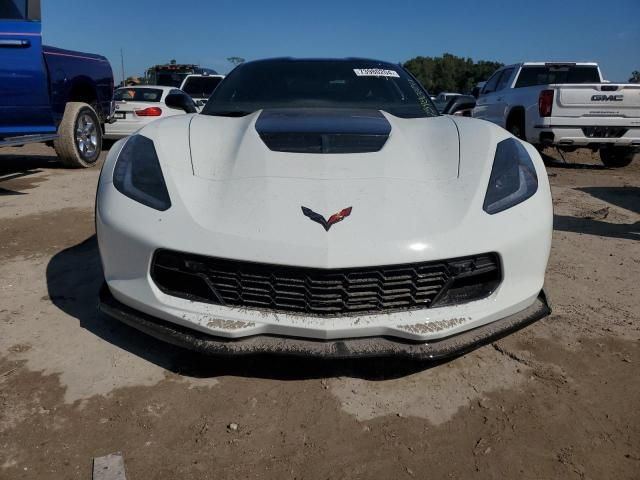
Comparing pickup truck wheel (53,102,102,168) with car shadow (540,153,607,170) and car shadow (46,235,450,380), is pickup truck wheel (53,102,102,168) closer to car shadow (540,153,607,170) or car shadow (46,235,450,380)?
car shadow (46,235,450,380)

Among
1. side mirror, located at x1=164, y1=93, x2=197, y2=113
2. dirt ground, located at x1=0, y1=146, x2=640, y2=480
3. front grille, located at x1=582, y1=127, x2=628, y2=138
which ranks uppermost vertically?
side mirror, located at x1=164, y1=93, x2=197, y2=113

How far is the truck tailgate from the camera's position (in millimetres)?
7863

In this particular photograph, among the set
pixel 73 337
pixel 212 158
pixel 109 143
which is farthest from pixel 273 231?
pixel 109 143

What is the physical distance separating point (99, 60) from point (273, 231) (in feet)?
23.7

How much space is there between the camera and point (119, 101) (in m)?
10.7

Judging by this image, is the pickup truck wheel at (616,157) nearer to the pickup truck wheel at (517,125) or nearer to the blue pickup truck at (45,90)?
the pickup truck wheel at (517,125)

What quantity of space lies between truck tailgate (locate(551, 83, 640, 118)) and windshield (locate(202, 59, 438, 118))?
5.42 meters

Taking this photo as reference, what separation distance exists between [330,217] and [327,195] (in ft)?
0.45

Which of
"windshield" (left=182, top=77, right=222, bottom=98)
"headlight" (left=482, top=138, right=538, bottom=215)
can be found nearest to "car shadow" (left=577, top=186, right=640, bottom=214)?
"headlight" (left=482, top=138, right=538, bottom=215)

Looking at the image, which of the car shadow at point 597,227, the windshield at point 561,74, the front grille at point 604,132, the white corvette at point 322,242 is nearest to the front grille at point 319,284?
the white corvette at point 322,242

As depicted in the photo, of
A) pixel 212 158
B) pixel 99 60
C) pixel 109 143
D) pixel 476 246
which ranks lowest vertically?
pixel 109 143

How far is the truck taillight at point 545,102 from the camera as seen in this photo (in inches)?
316

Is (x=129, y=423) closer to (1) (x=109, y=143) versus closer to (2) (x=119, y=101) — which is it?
(2) (x=119, y=101)

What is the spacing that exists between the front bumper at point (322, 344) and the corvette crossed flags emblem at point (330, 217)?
420 millimetres
